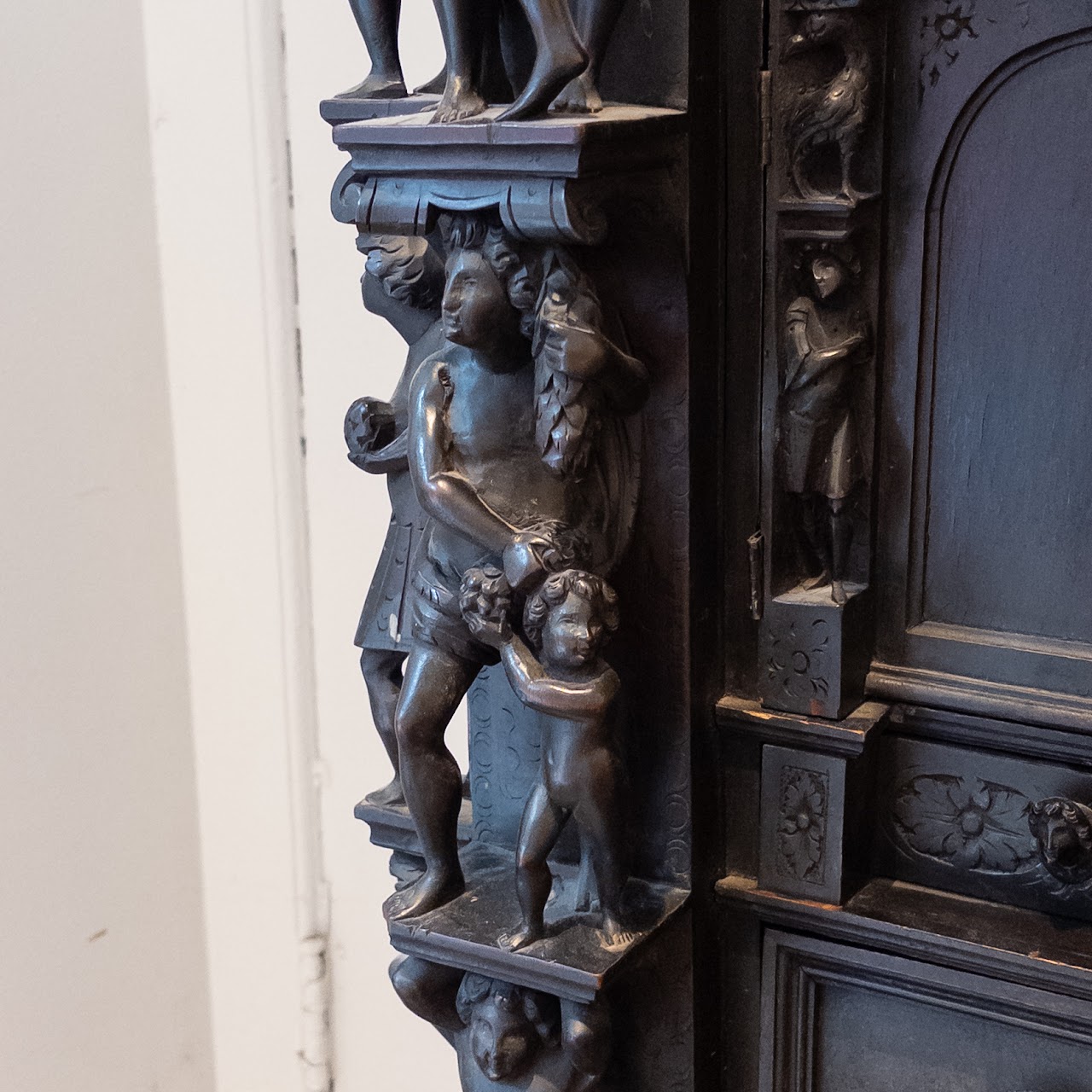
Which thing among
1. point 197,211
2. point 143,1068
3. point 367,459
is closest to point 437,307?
point 367,459

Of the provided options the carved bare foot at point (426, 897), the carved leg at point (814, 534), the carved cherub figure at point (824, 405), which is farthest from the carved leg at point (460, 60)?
the carved bare foot at point (426, 897)

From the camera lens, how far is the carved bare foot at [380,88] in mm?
1294

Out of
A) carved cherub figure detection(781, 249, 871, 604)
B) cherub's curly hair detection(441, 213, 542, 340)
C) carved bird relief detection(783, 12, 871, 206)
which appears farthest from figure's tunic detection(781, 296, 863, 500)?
cherub's curly hair detection(441, 213, 542, 340)

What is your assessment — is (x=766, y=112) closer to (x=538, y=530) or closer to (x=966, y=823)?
(x=538, y=530)

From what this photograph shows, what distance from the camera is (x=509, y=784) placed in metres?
1.39

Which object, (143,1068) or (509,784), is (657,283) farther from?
(143,1068)

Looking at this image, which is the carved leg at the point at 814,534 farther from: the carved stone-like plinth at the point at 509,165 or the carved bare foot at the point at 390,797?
the carved bare foot at the point at 390,797

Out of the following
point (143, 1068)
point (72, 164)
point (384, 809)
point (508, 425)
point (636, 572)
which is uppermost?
point (72, 164)

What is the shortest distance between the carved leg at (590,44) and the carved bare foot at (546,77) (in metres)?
0.03

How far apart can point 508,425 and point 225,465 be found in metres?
0.68

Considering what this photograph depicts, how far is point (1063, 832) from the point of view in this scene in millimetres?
1192

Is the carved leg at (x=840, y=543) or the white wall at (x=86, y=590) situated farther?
the white wall at (x=86, y=590)

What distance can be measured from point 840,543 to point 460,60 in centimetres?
49

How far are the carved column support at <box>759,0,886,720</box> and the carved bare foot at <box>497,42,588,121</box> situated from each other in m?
0.18
